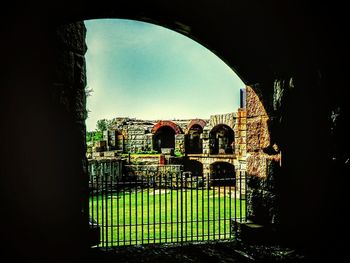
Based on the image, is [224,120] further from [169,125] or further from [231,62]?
[231,62]

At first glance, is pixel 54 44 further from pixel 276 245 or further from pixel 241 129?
pixel 241 129

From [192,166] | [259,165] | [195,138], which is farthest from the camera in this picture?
[195,138]

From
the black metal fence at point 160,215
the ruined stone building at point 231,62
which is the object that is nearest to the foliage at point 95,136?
the black metal fence at point 160,215

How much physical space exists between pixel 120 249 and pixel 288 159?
2.23 meters

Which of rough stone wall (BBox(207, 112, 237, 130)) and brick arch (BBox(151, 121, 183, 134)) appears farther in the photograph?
brick arch (BBox(151, 121, 183, 134))

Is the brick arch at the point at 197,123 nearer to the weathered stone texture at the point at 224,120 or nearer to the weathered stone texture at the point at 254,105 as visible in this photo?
the weathered stone texture at the point at 224,120

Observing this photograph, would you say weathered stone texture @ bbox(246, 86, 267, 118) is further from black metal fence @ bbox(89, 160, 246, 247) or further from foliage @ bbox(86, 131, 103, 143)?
foliage @ bbox(86, 131, 103, 143)

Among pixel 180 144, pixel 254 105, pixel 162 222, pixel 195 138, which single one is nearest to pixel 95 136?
pixel 195 138

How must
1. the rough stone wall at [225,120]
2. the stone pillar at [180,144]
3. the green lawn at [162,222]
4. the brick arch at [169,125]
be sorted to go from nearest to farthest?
the green lawn at [162,222] < the rough stone wall at [225,120] < the stone pillar at [180,144] < the brick arch at [169,125]

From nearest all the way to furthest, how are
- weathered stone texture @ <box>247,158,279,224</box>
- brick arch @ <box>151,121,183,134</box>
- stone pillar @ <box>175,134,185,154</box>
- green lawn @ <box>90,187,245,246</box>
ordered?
weathered stone texture @ <box>247,158,279,224</box> → green lawn @ <box>90,187,245,246</box> → stone pillar @ <box>175,134,185,154</box> → brick arch @ <box>151,121,183,134</box>

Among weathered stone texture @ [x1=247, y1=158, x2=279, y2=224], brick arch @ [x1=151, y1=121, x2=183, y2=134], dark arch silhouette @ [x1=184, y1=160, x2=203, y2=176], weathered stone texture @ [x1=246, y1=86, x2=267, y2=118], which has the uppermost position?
brick arch @ [x1=151, y1=121, x2=183, y2=134]

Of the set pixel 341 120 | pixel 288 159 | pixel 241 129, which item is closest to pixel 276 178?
pixel 288 159

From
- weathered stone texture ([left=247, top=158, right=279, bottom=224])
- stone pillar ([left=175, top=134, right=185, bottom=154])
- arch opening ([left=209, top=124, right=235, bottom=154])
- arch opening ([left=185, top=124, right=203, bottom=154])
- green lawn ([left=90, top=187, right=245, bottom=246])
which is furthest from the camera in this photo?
arch opening ([left=185, top=124, right=203, bottom=154])

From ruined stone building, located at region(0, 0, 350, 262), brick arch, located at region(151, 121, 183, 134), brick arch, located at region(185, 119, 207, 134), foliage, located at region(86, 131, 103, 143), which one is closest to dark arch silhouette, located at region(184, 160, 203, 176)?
brick arch, located at region(185, 119, 207, 134)
